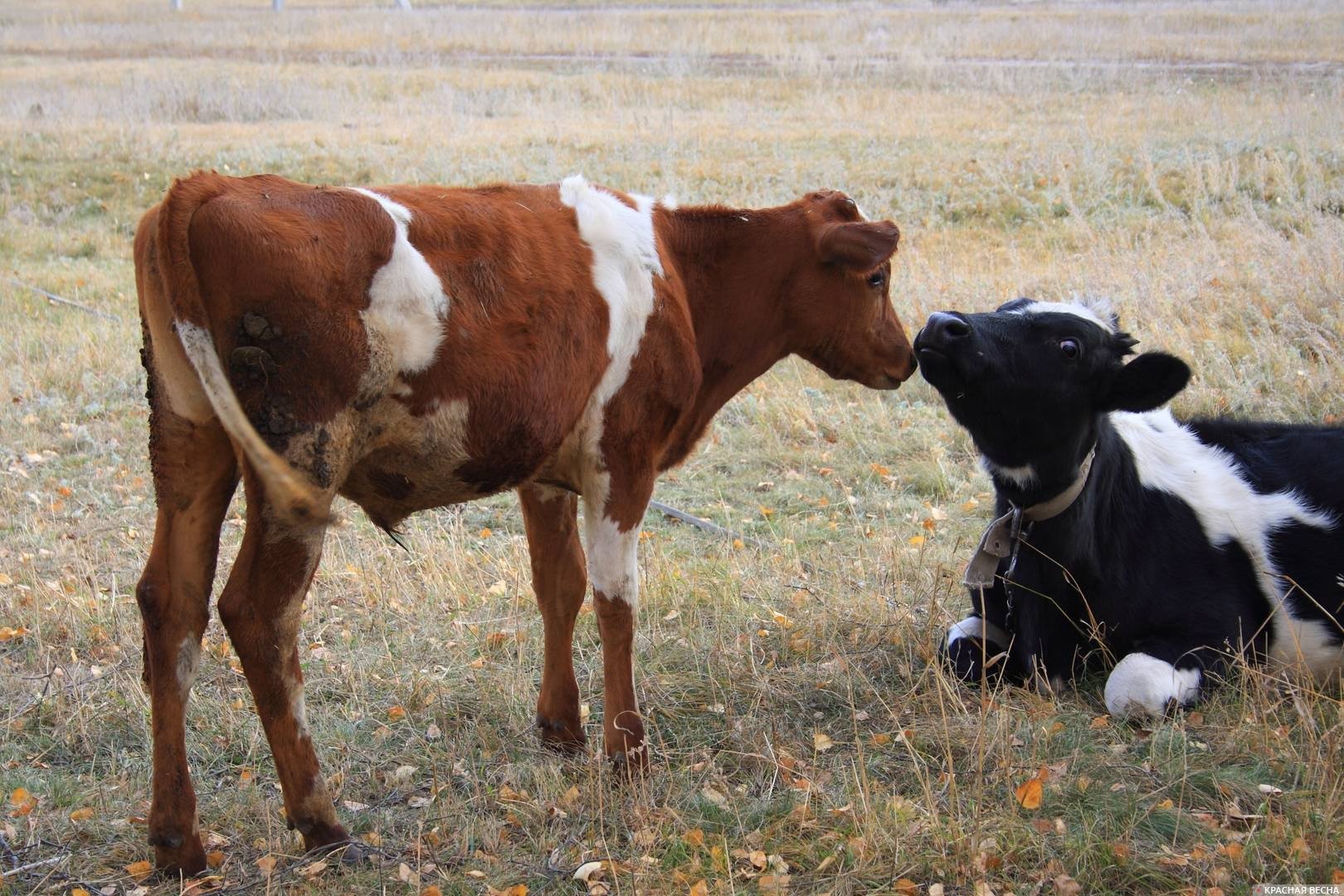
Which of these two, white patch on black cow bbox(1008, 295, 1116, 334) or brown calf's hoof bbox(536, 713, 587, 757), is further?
white patch on black cow bbox(1008, 295, 1116, 334)

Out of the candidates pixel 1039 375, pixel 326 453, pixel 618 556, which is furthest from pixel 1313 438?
pixel 326 453

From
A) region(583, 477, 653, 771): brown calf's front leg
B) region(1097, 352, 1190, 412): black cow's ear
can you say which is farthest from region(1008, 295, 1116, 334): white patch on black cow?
region(583, 477, 653, 771): brown calf's front leg

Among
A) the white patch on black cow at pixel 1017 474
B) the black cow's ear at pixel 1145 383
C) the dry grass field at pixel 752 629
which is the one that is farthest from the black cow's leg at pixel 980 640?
the black cow's ear at pixel 1145 383

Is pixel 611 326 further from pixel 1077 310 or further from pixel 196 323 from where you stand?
pixel 1077 310

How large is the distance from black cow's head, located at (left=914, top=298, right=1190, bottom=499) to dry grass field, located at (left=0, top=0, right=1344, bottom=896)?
2.19 feet

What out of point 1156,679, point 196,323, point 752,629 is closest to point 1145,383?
point 1156,679

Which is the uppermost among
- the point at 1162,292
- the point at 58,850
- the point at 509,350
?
the point at 509,350

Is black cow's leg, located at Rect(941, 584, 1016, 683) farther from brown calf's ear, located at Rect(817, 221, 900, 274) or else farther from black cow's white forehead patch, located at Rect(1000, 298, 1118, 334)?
brown calf's ear, located at Rect(817, 221, 900, 274)

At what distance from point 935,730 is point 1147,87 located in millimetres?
22540

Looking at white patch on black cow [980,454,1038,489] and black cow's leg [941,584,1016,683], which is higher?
white patch on black cow [980,454,1038,489]

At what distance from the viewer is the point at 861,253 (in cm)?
445

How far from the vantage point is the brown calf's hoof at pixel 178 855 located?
351 centimetres

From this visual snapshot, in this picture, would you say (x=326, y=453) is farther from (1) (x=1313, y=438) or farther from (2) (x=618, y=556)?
(1) (x=1313, y=438)

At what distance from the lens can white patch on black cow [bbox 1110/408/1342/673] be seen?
4.55 m
